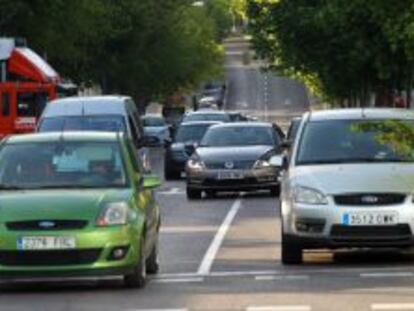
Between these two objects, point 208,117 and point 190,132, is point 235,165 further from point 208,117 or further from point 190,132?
point 208,117

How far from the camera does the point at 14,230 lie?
1413 cm

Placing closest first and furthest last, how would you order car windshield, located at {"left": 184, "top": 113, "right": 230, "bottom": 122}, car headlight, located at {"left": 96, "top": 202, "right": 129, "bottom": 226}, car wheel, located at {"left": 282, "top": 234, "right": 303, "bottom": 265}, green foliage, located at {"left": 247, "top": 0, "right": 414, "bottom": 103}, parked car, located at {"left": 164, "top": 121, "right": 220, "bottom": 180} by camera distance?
1. car headlight, located at {"left": 96, "top": 202, "right": 129, "bottom": 226}
2. car wheel, located at {"left": 282, "top": 234, "right": 303, "bottom": 265}
3. parked car, located at {"left": 164, "top": 121, "right": 220, "bottom": 180}
4. green foliage, located at {"left": 247, "top": 0, "right": 414, "bottom": 103}
5. car windshield, located at {"left": 184, "top": 113, "right": 230, "bottom": 122}

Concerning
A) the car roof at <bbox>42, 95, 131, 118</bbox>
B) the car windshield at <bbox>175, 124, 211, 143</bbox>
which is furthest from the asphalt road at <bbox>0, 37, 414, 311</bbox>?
the car windshield at <bbox>175, 124, 211, 143</bbox>

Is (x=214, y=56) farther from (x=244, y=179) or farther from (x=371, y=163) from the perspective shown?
(x=371, y=163)

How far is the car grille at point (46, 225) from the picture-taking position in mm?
14125

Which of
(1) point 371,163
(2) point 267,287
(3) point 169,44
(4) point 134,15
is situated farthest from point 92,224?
(3) point 169,44

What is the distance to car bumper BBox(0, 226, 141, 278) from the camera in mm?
14086

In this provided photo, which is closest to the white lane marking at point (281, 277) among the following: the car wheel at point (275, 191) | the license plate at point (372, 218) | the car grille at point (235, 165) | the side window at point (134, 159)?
the license plate at point (372, 218)

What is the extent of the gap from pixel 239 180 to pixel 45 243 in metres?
16.1

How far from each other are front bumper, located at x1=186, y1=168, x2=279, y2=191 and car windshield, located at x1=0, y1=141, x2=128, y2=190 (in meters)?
14.7

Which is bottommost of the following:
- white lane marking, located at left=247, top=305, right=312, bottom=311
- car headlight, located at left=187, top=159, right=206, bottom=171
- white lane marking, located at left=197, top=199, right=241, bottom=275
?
car headlight, located at left=187, top=159, right=206, bottom=171

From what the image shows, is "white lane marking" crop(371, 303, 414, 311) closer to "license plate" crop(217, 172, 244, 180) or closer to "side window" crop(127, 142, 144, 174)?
"side window" crop(127, 142, 144, 174)

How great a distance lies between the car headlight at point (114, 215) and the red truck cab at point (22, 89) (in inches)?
1129

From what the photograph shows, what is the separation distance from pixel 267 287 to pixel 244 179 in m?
15.4
